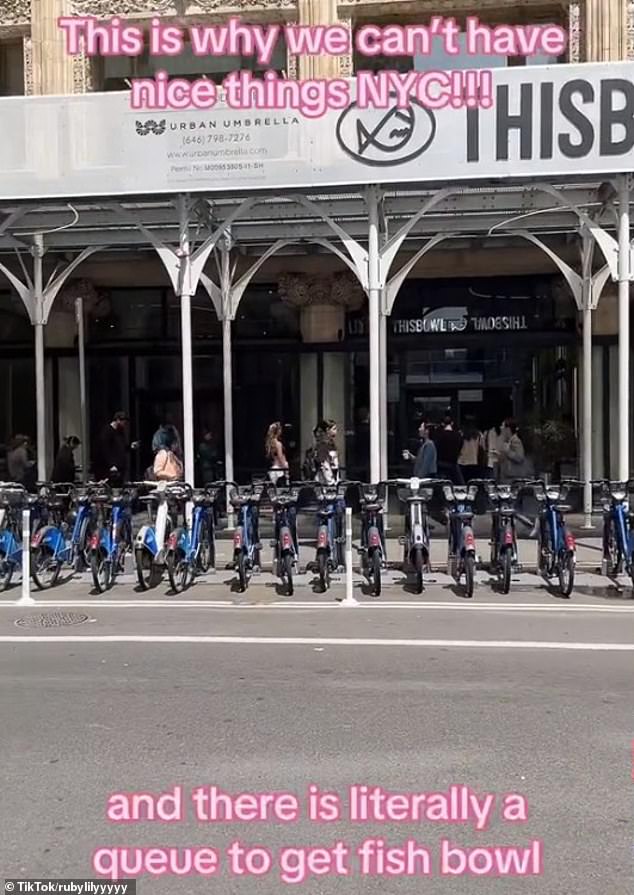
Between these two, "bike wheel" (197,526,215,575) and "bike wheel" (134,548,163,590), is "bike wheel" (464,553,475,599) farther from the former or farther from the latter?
"bike wheel" (134,548,163,590)

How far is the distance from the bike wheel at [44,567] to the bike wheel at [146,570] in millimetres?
954

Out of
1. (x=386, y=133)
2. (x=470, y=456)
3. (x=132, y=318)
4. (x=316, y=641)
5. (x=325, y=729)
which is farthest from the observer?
(x=132, y=318)

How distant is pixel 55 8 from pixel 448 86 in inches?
391

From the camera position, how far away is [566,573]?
916 cm

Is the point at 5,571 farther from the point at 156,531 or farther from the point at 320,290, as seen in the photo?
the point at 320,290

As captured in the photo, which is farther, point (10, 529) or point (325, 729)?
point (10, 529)

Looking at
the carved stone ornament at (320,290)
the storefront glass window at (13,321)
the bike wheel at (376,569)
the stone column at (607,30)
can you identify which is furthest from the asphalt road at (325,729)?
the stone column at (607,30)

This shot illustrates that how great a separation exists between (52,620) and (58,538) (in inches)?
74.2

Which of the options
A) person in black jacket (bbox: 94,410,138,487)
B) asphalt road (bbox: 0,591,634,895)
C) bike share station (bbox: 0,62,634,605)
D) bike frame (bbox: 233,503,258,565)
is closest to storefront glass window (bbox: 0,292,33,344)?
person in black jacket (bbox: 94,410,138,487)

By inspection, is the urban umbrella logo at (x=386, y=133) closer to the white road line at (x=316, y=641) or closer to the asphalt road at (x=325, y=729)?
the asphalt road at (x=325, y=729)

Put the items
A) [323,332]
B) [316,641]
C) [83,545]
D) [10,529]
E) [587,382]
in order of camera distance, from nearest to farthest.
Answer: [316,641], [10,529], [83,545], [587,382], [323,332]

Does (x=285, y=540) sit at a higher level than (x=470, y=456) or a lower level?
lower

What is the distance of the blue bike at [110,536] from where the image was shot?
9.55 metres
